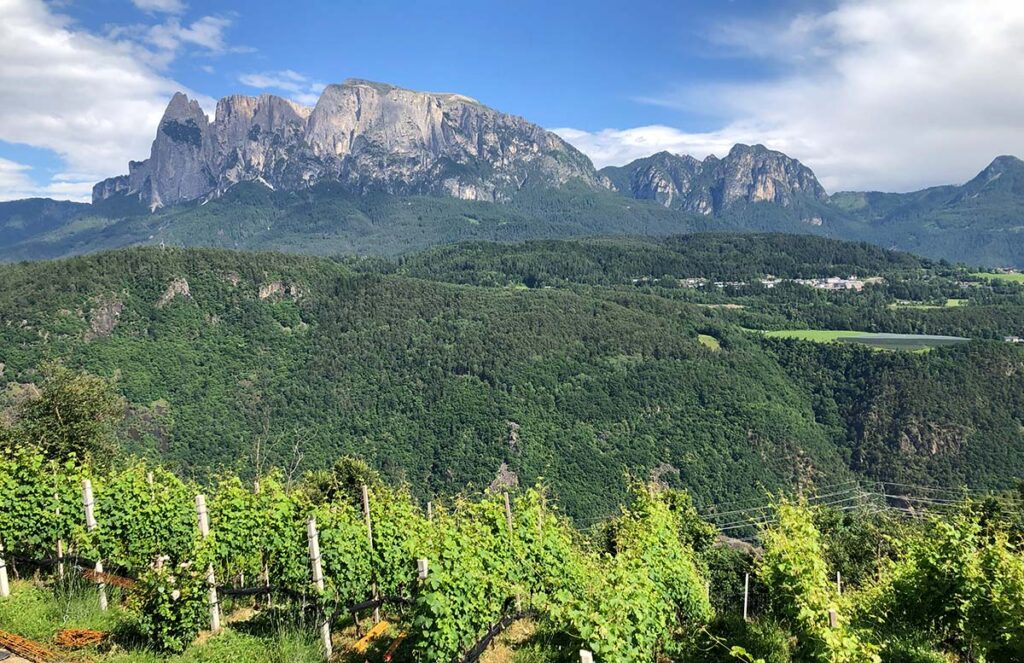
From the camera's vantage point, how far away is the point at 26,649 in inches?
471

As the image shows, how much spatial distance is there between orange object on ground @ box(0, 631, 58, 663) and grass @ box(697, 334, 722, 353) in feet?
476

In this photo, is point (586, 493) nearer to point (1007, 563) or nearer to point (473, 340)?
point (473, 340)

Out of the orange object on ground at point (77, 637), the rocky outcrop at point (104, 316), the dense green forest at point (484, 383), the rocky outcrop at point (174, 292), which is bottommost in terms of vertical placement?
the dense green forest at point (484, 383)

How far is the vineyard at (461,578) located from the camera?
1107cm

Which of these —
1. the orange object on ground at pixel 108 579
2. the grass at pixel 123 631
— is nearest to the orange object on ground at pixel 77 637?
the grass at pixel 123 631

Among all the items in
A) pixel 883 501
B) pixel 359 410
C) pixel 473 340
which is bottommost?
pixel 883 501

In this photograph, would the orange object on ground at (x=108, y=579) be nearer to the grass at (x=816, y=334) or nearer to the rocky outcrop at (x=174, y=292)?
the rocky outcrop at (x=174, y=292)

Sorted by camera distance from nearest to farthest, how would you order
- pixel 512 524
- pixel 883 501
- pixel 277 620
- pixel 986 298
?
pixel 277 620 → pixel 512 524 → pixel 883 501 → pixel 986 298

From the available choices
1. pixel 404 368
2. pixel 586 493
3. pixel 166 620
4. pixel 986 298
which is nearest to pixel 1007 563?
pixel 166 620

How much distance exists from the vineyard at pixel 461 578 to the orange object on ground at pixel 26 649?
154cm

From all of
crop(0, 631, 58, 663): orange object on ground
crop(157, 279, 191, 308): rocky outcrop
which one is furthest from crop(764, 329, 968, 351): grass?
crop(0, 631, 58, 663): orange object on ground

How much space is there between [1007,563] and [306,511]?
50.0 feet

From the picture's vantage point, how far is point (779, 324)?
182 metres

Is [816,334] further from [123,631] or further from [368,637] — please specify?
[123,631]
